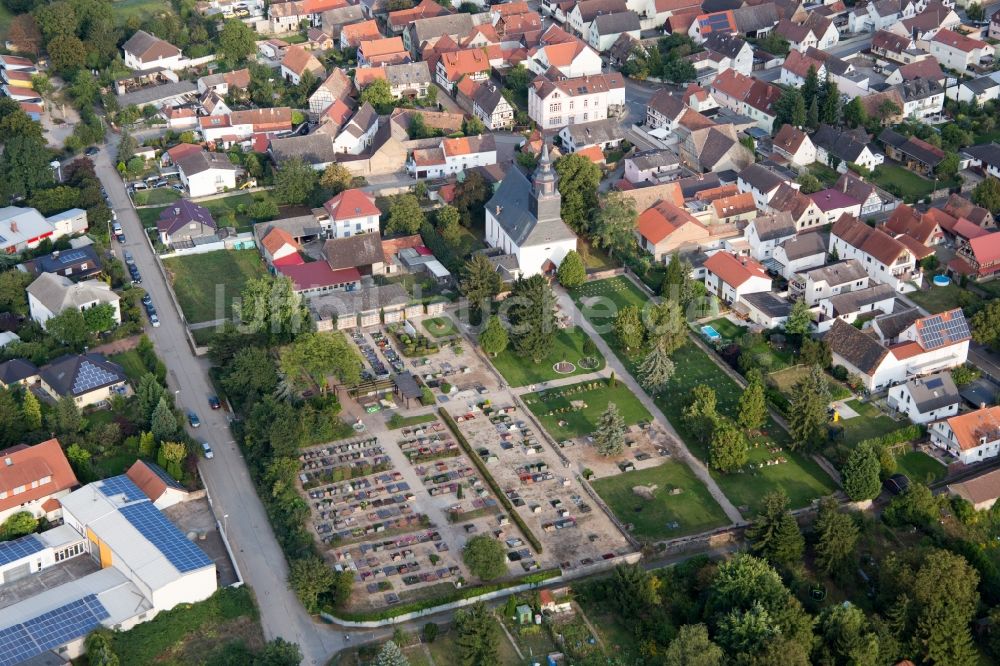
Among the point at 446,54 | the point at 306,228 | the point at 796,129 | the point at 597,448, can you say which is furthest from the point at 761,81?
the point at 597,448

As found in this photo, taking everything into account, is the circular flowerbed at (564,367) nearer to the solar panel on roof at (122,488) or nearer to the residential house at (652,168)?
the residential house at (652,168)

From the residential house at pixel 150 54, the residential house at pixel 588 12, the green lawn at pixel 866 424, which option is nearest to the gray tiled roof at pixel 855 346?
the green lawn at pixel 866 424

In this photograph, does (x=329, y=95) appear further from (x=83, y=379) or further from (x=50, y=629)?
(x=50, y=629)

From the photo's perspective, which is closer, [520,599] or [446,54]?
[520,599]

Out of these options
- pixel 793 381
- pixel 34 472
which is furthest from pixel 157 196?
pixel 793 381

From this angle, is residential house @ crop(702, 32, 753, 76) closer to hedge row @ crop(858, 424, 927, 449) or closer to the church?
the church

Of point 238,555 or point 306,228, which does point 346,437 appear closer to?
point 238,555
